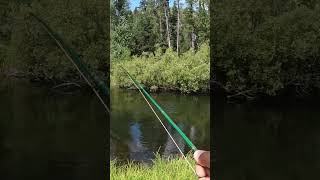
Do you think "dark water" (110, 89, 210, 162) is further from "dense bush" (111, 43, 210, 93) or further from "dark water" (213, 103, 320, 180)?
"dark water" (213, 103, 320, 180)

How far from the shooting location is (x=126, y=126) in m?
3.88

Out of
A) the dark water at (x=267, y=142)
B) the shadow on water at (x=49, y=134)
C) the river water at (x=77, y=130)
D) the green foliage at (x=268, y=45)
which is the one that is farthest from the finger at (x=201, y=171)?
the green foliage at (x=268, y=45)

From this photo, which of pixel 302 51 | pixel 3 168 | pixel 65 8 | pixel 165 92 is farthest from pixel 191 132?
pixel 302 51

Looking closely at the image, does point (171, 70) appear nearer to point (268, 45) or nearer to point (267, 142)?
point (267, 142)

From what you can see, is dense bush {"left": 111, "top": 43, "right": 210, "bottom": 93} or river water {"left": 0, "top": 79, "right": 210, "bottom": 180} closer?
dense bush {"left": 111, "top": 43, "right": 210, "bottom": 93}

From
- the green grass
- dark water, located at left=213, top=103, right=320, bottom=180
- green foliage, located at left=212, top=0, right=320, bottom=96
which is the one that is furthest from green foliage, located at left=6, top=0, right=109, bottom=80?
green foliage, located at left=212, top=0, right=320, bottom=96

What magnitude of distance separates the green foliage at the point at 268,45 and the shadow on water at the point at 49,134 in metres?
3.02

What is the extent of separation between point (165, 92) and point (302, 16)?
4.40 metres

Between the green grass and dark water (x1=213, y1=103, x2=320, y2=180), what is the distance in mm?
1202

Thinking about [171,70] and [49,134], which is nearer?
[171,70]

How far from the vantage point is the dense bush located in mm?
3030

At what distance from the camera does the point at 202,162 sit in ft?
3.30

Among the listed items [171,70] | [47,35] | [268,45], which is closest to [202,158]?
[171,70]

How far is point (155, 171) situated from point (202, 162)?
2.49 m
